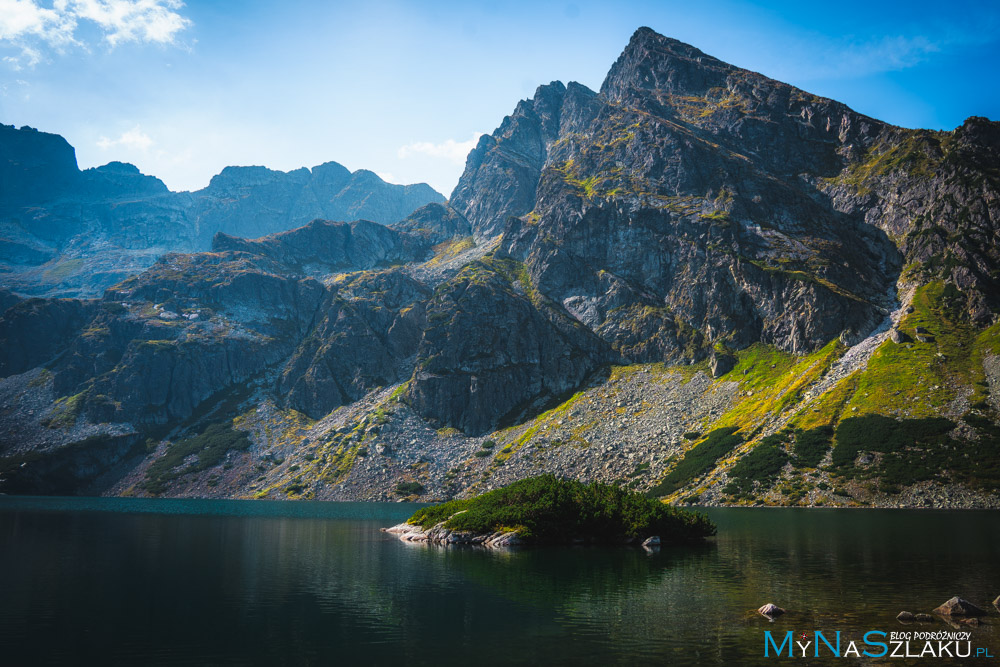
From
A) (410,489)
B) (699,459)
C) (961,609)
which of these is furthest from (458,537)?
(410,489)

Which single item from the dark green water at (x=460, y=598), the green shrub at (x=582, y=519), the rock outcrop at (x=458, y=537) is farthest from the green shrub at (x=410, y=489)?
the dark green water at (x=460, y=598)

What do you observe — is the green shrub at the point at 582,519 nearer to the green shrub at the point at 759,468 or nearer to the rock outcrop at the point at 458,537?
the rock outcrop at the point at 458,537

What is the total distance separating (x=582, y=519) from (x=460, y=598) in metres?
35.6

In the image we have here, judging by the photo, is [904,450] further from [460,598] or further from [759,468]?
[460,598]

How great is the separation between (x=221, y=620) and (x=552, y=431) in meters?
170

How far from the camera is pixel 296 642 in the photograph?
27.4 meters

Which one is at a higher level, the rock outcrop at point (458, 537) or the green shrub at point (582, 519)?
the green shrub at point (582, 519)

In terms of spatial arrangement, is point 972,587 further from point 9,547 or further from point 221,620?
point 9,547

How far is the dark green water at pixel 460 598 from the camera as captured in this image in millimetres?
25797

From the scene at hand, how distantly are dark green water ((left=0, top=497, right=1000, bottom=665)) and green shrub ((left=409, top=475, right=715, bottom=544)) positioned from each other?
14.2 ft

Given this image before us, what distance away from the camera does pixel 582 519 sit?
70.2m

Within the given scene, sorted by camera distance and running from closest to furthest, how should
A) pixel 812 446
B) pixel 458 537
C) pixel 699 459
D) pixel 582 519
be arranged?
pixel 582 519 → pixel 458 537 → pixel 812 446 → pixel 699 459

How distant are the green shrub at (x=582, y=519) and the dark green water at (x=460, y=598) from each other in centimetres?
434

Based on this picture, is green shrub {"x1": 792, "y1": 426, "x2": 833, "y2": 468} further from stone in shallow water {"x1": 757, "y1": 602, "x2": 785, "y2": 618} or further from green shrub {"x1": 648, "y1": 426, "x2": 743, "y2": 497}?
stone in shallow water {"x1": 757, "y1": 602, "x2": 785, "y2": 618}
